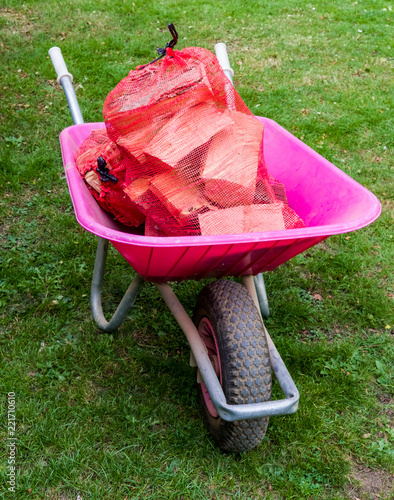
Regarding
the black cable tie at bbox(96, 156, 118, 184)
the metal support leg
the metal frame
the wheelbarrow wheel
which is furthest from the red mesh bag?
the metal support leg

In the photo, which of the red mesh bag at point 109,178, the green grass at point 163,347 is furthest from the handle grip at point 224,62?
the green grass at point 163,347

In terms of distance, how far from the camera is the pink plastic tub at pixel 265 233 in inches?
54.4

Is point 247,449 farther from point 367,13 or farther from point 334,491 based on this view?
point 367,13

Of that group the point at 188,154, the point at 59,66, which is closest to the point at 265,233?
the point at 188,154

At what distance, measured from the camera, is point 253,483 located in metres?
1.84

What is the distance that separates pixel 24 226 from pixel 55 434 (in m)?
1.51

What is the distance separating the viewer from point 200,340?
67.8 inches

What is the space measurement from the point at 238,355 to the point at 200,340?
0.18 metres

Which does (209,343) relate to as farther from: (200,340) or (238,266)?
(238,266)

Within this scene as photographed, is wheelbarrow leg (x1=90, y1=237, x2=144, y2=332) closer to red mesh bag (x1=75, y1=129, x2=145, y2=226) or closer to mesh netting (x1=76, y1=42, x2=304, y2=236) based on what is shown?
red mesh bag (x1=75, y1=129, x2=145, y2=226)

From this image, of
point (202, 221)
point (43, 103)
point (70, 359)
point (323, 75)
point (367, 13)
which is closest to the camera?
point (202, 221)

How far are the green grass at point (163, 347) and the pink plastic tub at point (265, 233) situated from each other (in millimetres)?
672

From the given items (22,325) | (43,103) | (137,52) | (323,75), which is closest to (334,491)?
(22,325)

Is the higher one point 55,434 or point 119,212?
point 119,212
